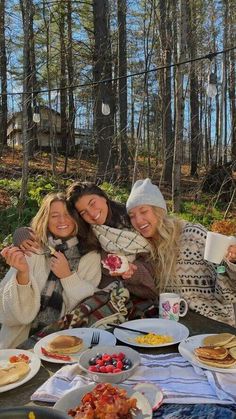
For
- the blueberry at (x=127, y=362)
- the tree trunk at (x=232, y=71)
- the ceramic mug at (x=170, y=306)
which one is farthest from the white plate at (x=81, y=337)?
the tree trunk at (x=232, y=71)

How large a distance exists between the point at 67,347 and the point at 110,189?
7529mm

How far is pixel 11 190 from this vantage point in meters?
10.2

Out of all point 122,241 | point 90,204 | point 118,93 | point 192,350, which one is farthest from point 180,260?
point 118,93

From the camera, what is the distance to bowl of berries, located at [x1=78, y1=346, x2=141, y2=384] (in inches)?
55.4

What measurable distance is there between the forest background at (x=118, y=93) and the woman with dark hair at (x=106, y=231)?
2.83 metres

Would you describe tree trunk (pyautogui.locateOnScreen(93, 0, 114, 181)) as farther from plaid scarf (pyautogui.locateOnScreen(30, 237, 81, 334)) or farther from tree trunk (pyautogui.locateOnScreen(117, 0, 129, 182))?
plaid scarf (pyautogui.locateOnScreen(30, 237, 81, 334))

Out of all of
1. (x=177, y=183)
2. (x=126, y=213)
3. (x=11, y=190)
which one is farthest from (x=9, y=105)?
Answer: (x=126, y=213)

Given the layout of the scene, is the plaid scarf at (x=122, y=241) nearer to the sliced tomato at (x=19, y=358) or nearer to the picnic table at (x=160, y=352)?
the picnic table at (x=160, y=352)

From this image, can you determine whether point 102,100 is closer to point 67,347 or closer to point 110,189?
point 110,189

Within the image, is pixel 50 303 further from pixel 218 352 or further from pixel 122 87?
pixel 122 87

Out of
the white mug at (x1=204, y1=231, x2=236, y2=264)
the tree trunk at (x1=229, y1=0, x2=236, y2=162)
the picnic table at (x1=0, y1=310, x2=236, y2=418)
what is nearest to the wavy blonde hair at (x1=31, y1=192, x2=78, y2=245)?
the picnic table at (x1=0, y1=310, x2=236, y2=418)

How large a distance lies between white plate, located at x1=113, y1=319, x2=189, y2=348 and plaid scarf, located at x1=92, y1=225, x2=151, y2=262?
1.63 feet

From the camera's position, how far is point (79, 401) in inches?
49.1

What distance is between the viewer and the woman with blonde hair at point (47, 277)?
2201 mm
